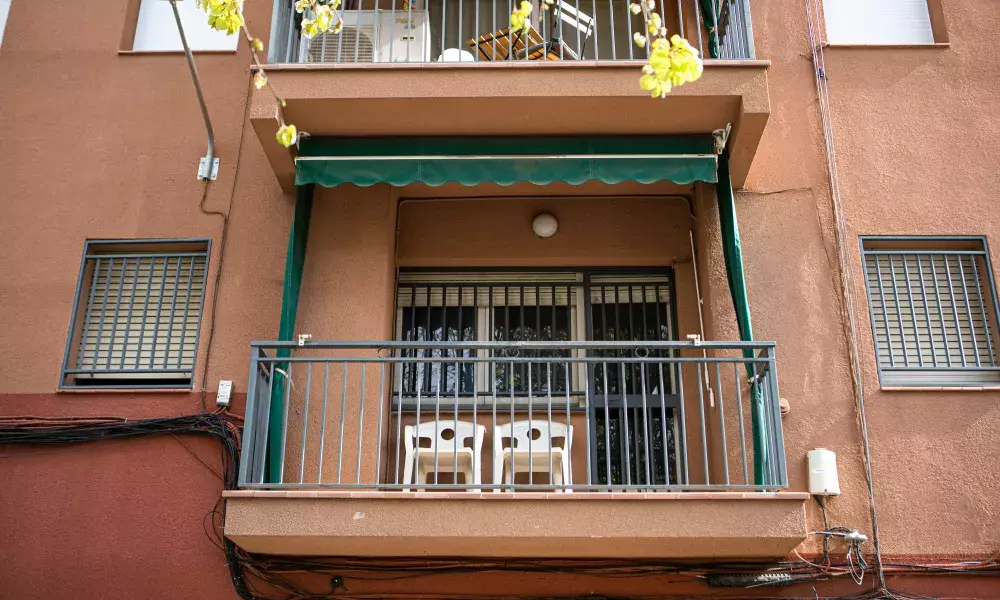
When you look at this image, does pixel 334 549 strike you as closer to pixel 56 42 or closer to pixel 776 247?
pixel 776 247

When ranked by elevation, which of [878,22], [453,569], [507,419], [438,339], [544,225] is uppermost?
[878,22]

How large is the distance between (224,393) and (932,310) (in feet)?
19.1

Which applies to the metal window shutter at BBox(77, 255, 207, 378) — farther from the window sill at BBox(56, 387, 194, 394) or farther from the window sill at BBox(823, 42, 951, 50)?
the window sill at BBox(823, 42, 951, 50)

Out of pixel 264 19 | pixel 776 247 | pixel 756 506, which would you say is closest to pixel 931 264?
pixel 776 247

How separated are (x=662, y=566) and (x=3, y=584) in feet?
16.3

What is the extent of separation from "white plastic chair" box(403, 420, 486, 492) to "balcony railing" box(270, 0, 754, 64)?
2.91m

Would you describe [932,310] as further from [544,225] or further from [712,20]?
[544,225]

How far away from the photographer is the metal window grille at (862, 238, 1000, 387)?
26.6 feet

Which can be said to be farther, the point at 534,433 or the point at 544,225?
the point at 544,225

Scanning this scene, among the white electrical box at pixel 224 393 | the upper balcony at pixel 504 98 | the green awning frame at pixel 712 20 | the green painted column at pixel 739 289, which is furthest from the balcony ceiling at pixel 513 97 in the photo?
the white electrical box at pixel 224 393

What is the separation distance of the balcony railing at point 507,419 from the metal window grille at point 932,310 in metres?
1.34

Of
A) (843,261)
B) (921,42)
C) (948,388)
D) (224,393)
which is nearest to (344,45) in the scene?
(224,393)

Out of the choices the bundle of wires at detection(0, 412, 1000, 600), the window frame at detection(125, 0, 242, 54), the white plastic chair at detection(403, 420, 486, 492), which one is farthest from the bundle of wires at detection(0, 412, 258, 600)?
the window frame at detection(125, 0, 242, 54)

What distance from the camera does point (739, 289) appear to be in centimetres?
764
